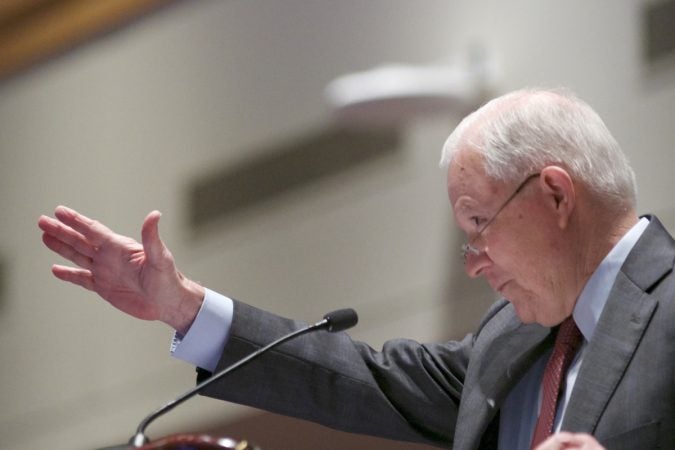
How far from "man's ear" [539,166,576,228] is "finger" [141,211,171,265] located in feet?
2.52

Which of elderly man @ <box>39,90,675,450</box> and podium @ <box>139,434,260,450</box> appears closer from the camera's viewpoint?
podium @ <box>139,434,260,450</box>

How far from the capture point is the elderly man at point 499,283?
2.75m

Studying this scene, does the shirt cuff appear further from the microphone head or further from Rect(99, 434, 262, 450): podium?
Rect(99, 434, 262, 450): podium

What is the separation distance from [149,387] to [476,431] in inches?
161

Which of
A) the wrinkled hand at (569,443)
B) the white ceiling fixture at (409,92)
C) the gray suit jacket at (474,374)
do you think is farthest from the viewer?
the white ceiling fixture at (409,92)

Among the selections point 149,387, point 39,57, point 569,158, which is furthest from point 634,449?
point 39,57

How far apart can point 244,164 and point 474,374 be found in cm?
376

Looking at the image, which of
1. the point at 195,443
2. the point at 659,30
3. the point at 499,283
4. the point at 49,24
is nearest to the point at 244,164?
the point at 49,24

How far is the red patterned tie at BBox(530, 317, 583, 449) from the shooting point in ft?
8.79

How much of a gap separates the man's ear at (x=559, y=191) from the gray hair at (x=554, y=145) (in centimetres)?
2

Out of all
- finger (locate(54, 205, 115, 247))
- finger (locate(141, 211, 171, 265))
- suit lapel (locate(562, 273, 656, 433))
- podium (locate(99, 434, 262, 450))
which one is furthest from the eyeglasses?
podium (locate(99, 434, 262, 450))

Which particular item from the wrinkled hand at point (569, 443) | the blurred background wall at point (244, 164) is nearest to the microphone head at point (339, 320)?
the wrinkled hand at point (569, 443)

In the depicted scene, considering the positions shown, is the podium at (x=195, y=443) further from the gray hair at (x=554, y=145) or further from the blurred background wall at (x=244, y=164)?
the blurred background wall at (x=244, y=164)

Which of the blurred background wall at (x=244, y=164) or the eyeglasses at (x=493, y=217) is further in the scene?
the blurred background wall at (x=244, y=164)
